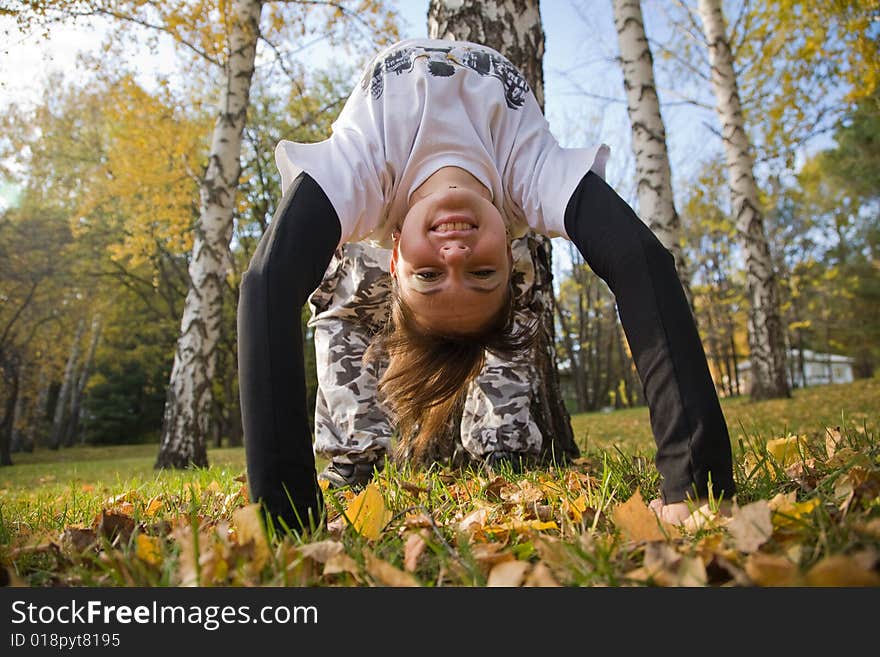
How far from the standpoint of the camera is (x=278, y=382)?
1.28 metres

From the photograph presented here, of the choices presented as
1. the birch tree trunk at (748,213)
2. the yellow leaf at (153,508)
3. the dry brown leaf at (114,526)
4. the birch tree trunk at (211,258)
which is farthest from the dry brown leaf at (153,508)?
the birch tree trunk at (748,213)

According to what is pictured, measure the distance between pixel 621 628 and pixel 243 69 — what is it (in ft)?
25.8

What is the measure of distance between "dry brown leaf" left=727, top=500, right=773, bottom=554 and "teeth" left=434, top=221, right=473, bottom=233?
1.03 meters

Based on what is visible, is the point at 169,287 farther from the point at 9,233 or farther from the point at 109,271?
the point at 9,233

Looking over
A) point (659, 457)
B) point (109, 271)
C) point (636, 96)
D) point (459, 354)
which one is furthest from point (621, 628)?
point (109, 271)

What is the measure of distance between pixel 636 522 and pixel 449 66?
1.74 m

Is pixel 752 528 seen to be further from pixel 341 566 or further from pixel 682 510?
pixel 341 566

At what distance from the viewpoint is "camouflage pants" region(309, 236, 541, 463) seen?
2576mm

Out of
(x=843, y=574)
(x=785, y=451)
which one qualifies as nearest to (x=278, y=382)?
(x=843, y=574)

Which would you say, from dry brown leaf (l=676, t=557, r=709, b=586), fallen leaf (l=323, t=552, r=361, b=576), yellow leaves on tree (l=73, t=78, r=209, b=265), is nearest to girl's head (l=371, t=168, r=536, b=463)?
fallen leaf (l=323, t=552, r=361, b=576)

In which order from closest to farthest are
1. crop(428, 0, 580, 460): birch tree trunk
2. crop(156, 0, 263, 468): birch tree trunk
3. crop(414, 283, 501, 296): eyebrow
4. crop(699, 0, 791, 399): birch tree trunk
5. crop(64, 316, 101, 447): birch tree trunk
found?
crop(414, 283, 501, 296): eyebrow, crop(428, 0, 580, 460): birch tree trunk, crop(156, 0, 263, 468): birch tree trunk, crop(699, 0, 791, 399): birch tree trunk, crop(64, 316, 101, 447): birch tree trunk

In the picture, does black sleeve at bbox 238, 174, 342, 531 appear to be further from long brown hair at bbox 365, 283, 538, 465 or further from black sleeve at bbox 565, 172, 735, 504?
black sleeve at bbox 565, 172, 735, 504

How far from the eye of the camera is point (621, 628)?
30.2 inches

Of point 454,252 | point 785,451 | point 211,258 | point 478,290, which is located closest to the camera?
point 454,252
